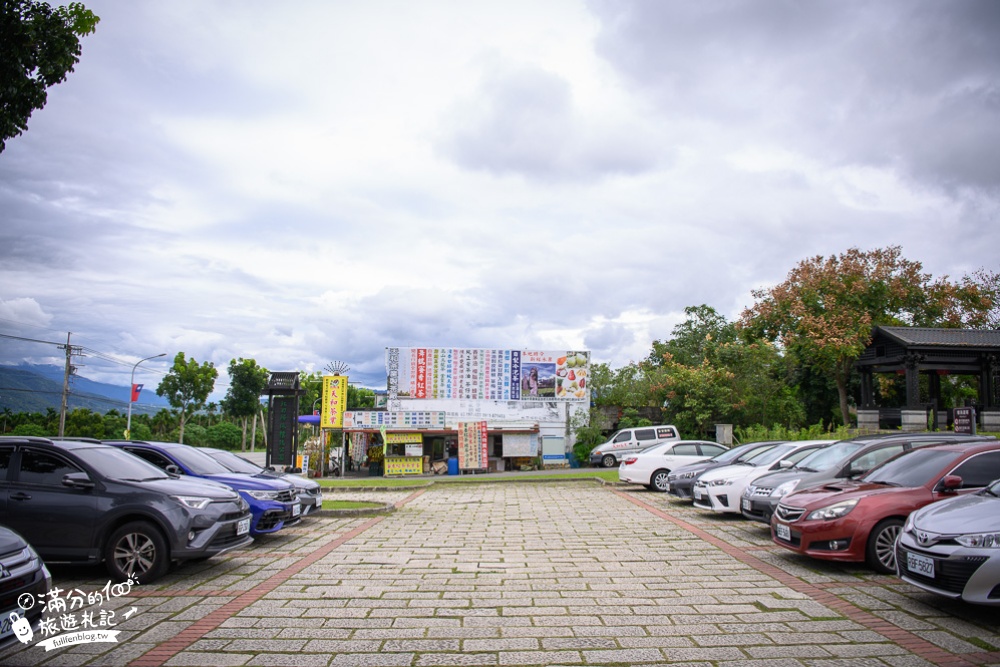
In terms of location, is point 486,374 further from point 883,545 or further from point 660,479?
point 883,545

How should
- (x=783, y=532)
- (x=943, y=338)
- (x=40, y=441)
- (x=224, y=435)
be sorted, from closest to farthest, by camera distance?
(x=40, y=441) → (x=783, y=532) → (x=943, y=338) → (x=224, y=435)

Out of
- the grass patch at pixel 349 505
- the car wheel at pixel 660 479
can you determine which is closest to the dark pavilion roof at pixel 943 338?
the car wheel at pixel 660 479

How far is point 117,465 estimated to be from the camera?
8.10 meters

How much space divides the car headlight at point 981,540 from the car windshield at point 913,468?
223 cm

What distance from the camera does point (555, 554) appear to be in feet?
30.4

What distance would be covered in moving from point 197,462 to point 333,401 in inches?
798

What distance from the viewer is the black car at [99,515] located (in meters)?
7.36

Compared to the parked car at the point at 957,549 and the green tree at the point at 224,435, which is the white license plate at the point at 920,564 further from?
the green tree at the point at 224,435

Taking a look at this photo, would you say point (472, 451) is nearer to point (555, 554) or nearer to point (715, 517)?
point (715, 517)

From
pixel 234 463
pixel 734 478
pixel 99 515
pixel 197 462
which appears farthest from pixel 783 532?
pixel 234 463

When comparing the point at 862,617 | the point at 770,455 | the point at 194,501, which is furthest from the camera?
the point at 770,455

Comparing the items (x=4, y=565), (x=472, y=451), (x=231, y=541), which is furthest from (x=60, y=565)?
(x=472, y=451)

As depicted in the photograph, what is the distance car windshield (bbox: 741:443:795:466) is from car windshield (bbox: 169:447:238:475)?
9.79 meters

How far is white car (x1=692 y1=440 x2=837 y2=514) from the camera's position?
12.4 m
